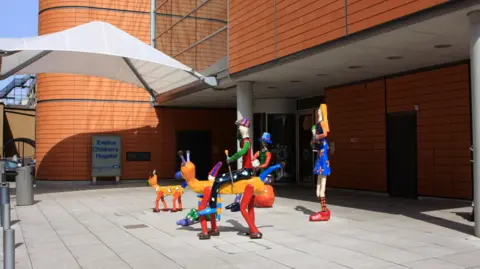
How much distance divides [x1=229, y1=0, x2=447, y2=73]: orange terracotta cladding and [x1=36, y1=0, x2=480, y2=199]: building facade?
0.10 feet

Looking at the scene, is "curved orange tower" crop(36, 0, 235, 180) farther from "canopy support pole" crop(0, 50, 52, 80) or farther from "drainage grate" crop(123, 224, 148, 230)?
"drainage grate" crop(123, 224, 148, 230)

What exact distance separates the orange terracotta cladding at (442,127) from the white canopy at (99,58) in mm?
6556

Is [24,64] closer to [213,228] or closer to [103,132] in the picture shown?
[103,132]

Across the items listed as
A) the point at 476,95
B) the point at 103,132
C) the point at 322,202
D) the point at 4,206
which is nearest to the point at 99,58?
the point at 103,132

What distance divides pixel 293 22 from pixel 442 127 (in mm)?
4894

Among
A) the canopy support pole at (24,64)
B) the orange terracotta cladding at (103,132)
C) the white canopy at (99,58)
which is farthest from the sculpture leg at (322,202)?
the orange terracotta cladding at (103,132)

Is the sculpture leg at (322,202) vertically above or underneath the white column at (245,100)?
underneath

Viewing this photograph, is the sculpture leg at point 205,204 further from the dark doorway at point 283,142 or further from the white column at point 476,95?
the dark doorway at point 283,142

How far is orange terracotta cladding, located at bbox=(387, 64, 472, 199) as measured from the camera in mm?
11922

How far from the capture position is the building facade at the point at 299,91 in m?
10.2

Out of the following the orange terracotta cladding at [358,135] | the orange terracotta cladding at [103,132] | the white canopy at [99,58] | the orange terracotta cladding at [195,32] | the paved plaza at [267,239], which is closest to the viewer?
the paved plaza at [267,239]

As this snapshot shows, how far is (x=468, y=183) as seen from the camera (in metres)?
11.8

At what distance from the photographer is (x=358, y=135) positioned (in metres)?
15.4

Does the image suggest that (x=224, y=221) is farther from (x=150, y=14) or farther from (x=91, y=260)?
(x=150, y=14)
